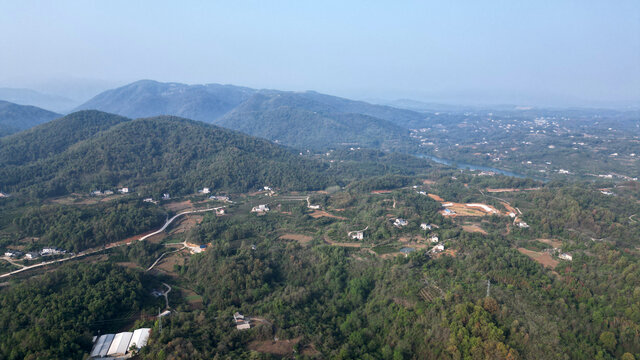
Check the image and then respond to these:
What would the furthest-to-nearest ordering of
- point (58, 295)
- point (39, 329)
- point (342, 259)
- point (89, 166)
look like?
1. point (89, 166)
2. point (342, 259)
3. point (58, 295)
4. point (39, 329)

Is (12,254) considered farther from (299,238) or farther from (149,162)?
(149,162)

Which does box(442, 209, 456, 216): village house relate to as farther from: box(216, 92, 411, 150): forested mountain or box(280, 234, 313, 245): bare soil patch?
box(216, 92, 411, 150): forested mountain

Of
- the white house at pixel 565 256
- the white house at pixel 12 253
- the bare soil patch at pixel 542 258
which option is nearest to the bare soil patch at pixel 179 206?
the white house at pixel 12 253

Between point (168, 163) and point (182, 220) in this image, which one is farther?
point (168, 163)

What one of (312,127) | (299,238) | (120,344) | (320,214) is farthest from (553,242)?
(312,127)

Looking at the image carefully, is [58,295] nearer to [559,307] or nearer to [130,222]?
[130,222]

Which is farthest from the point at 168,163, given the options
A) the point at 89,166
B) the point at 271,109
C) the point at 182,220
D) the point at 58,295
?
the point at 271,109

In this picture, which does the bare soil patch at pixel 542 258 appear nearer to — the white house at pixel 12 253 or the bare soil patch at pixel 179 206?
the bare soil patch at pixel 179 206
